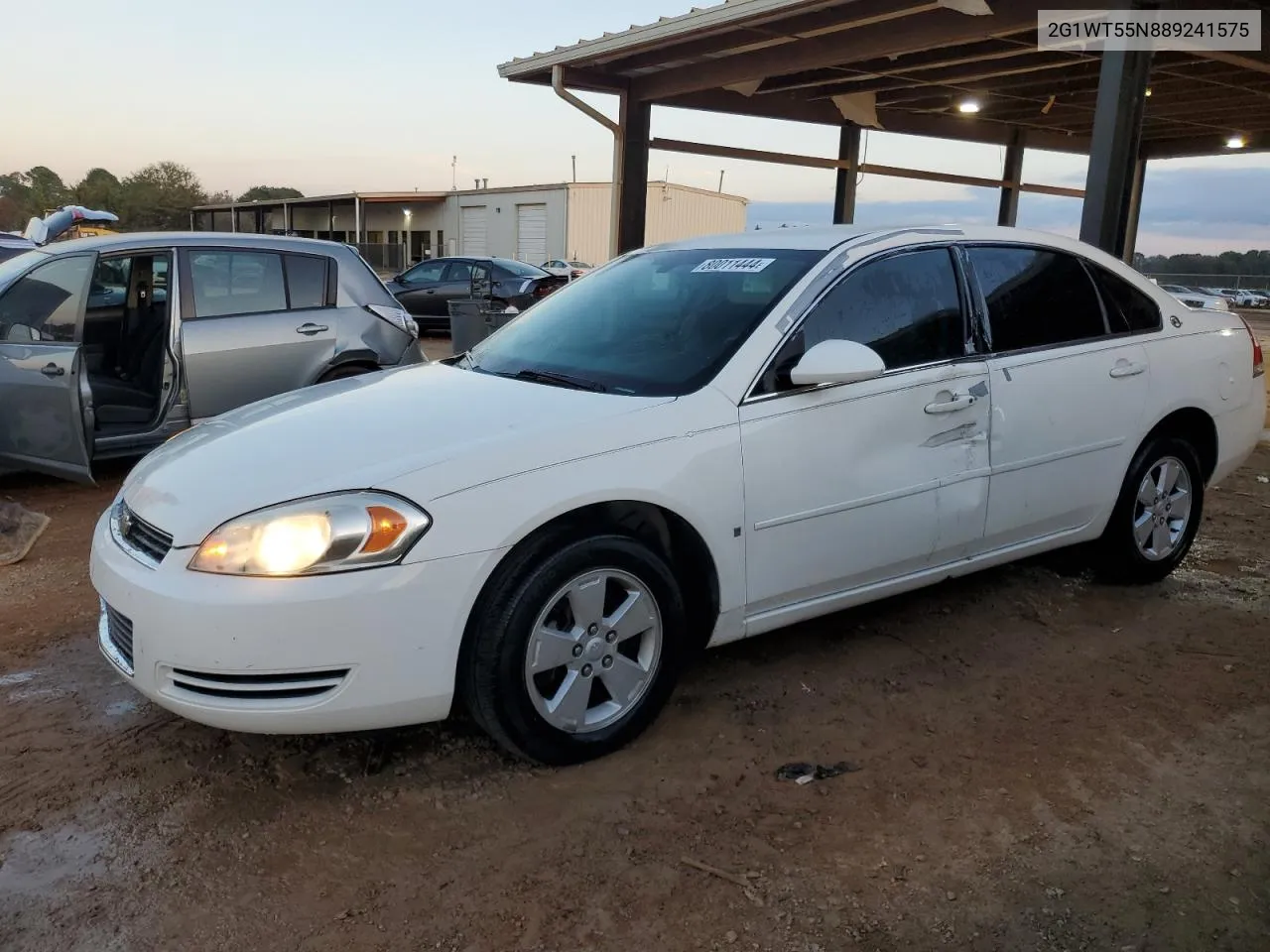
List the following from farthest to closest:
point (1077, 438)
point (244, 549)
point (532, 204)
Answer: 1. point (532, 204)
2. point (1077, 438)
3. point (244, 549)

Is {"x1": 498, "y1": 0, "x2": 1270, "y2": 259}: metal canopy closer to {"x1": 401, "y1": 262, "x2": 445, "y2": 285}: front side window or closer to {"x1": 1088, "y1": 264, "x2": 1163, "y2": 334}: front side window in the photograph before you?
{"x1": 1088, "y1": 264, "x2": 1163, "y2": 334}: front side window

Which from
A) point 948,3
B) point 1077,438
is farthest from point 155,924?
point 948,3

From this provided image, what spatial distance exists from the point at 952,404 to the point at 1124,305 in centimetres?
134

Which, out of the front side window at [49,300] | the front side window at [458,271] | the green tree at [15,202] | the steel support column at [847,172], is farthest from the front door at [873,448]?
the green tree at [15,202]

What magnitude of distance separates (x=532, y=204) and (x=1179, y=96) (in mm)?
27939

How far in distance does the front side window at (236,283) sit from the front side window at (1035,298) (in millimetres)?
4603

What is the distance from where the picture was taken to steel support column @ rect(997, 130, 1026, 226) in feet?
47.8

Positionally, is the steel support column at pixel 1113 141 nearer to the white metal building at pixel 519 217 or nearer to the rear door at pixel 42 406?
the rear door at pixel 42 406

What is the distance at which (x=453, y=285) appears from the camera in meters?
17.4

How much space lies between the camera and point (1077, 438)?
4066mm

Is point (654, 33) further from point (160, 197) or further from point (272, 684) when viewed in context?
point (160, 197)

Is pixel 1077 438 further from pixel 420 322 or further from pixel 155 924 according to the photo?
pixel 420 322

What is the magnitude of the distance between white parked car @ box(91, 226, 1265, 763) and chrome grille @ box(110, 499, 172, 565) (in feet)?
0.05

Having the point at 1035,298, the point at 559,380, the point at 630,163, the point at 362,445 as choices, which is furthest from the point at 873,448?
→ the point at 630,163
